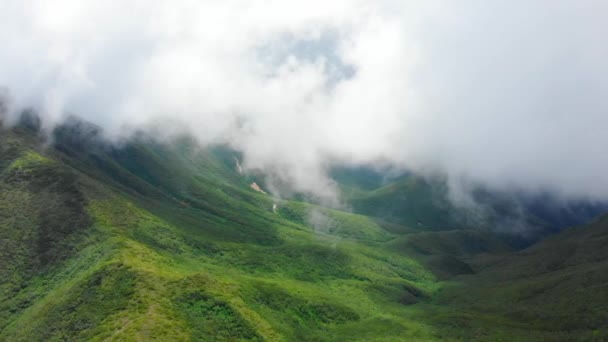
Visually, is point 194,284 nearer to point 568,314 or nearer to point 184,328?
point 184,328

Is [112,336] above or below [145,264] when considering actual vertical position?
below

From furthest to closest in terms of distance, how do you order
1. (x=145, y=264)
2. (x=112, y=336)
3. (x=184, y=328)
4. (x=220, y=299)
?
1. (x=145, y=264)
2. (x=220, y=299)
3. (x=184, y=328)
4. (x=112, y=336)

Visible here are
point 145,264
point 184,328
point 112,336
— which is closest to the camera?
point 112,336

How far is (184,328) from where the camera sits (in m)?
160

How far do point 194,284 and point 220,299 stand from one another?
36.5 feet

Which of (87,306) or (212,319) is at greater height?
(212,319)

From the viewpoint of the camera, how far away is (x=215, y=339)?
531ft

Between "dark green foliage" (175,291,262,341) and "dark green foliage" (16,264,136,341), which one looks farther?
"dark green foliage" (175,291,262,341)

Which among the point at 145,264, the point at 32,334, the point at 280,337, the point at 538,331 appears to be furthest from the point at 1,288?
the point at 538,331

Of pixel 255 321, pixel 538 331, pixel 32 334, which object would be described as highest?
pixel 538 331

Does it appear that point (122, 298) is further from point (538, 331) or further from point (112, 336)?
point (538, 331)

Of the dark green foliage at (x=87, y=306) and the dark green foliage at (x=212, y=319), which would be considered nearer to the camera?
the dark green foliage at (x=87, y=306)

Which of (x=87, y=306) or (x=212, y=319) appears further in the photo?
(x=212, y=319)

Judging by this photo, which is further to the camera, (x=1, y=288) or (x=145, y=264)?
Result: (x=1, y=288)
